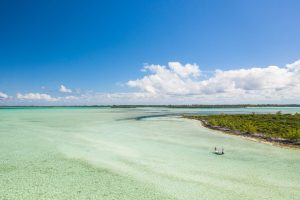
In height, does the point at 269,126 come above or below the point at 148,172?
above

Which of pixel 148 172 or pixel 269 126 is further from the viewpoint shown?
pixel 269 126

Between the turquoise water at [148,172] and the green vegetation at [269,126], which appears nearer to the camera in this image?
the turquoise water at [148,172]

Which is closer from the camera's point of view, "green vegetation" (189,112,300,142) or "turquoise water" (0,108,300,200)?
"turquoise water" (0,108,300,200)

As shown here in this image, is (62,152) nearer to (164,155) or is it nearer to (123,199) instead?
(164,155)

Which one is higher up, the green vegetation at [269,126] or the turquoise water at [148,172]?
the green vegetation at [269,126]

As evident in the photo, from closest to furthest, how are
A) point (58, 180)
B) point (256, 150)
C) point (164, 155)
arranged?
point (58, 180)
point (164, 155)
point (256, 150)

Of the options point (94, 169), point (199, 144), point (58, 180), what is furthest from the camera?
point (199, 144)

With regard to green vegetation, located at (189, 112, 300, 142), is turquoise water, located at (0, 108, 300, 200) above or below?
below

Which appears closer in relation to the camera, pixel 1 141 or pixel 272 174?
pixel 272 174

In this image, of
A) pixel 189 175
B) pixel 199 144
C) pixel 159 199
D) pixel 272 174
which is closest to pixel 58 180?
pixel 159 199
